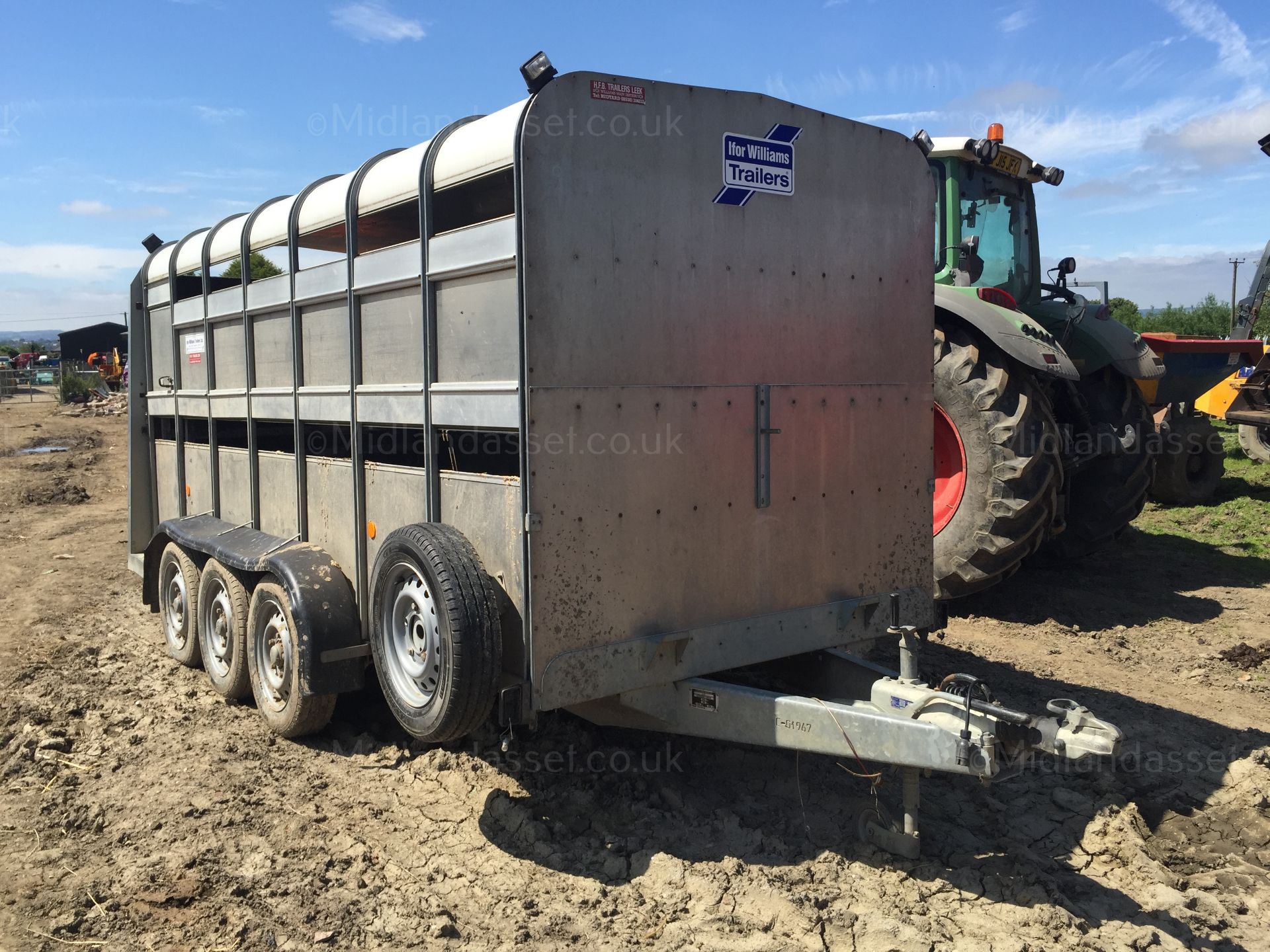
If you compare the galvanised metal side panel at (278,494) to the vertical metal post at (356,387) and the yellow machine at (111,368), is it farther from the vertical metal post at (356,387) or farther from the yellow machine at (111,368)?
the yellow machine at (111,368)

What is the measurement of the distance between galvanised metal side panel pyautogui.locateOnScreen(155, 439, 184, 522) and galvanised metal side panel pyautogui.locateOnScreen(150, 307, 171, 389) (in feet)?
1.44

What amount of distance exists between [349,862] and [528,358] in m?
2.13

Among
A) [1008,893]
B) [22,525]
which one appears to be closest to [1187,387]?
[1008,893]

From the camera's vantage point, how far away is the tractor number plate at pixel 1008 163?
777 cm

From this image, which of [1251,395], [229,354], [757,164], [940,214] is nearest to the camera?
[757,164]

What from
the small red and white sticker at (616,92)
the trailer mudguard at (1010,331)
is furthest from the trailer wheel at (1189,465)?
the small red and white sticker at (616,92)

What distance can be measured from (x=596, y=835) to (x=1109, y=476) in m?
5.76

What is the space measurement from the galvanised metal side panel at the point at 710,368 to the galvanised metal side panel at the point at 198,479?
3.74m

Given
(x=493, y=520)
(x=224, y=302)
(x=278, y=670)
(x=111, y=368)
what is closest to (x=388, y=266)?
(x=493, y=520)

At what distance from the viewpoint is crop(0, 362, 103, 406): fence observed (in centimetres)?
3253

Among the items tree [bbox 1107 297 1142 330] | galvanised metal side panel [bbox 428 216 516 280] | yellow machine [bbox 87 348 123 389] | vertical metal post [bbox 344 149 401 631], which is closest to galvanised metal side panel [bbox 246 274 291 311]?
vertical metal post [bbox 344 149 401 631]

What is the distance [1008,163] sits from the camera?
787 cm

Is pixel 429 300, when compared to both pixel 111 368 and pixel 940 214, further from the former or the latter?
pixel 111 368

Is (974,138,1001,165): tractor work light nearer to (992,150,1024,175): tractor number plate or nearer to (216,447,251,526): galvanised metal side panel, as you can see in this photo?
(992,150,1024,175): tractor number plate
